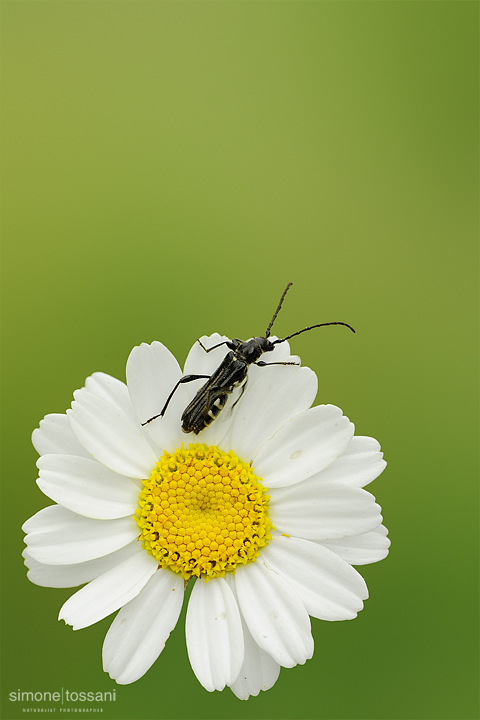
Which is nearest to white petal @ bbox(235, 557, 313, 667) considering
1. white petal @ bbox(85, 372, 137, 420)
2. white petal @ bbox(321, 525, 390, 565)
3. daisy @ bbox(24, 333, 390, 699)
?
daisy @ bbox(24, 333, 390, 699)

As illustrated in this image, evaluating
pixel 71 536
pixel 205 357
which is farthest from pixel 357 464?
pixel 71 536

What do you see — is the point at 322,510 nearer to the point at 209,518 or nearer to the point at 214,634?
the point at 209,518

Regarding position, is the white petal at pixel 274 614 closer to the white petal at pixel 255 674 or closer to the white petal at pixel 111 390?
the white petal at pixel 255 674

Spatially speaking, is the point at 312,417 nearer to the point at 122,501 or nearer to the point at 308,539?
the point at 308,539

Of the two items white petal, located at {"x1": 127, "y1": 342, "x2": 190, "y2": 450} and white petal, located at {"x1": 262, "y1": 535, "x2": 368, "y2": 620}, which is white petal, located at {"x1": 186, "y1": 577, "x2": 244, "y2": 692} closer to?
white petal, located at {"x1": 262, "y1": 535, "x2": 368, "y2": 620}

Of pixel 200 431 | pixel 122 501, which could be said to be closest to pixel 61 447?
pixel 122 501

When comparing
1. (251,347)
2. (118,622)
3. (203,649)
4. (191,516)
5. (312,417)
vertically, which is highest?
(251,347)
